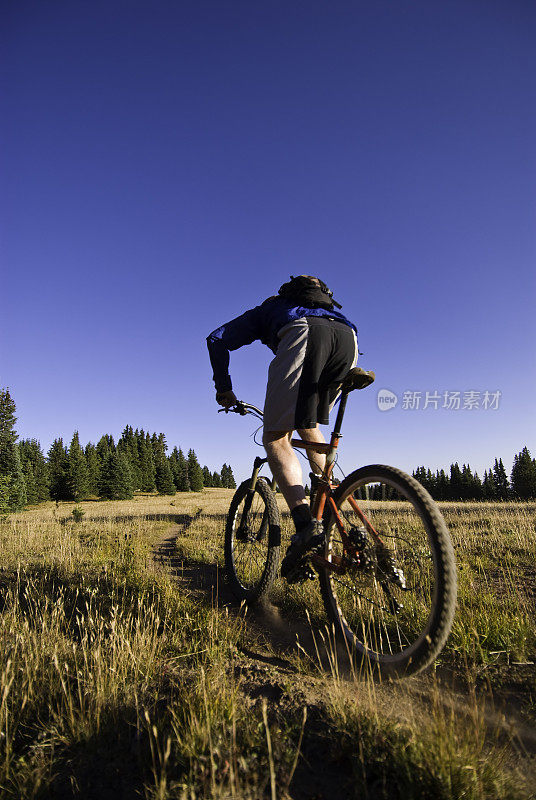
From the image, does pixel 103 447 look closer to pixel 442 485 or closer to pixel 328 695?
pixel 442 485

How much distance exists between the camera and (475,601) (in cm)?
272

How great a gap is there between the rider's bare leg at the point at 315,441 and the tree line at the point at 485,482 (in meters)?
72.7

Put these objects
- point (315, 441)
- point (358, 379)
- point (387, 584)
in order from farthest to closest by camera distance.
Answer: point (315, 441)
point (358, 379)
point (387, 584)

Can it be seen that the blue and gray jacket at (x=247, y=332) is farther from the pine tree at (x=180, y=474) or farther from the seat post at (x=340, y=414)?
the pine tree at (x=180, y=474)

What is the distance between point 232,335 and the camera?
3141 millimetres

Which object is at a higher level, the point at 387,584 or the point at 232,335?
the point at 232,335

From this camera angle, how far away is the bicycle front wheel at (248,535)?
3.50 metres

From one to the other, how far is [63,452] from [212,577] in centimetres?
8244

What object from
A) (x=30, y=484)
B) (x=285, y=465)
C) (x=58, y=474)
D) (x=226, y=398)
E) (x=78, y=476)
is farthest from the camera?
(x=58, y=474)

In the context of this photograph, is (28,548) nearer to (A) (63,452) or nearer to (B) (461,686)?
(B) (461,686)

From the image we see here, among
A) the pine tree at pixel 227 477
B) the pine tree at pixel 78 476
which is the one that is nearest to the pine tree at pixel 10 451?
the pine tree at pixel 78 476

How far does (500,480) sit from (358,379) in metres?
93.7

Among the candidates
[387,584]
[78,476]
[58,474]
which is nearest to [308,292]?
[387,584]

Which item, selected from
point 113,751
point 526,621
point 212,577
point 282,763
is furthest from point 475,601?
point 212,577
